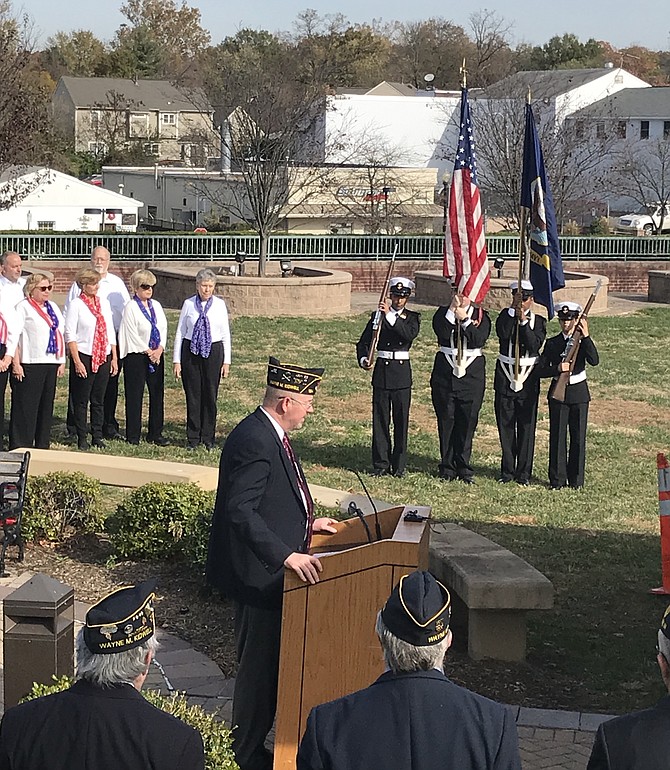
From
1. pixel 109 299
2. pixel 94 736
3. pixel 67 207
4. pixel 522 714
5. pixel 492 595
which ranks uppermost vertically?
pixel 67 207

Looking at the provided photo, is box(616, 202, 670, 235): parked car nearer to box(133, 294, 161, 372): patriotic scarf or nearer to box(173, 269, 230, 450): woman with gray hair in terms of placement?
box(173, 269, 230, 450): woman with gray hair

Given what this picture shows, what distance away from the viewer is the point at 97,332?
41.8 feet

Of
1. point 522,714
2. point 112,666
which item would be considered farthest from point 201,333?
point 112,666

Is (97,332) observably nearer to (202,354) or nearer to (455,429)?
(202,354)

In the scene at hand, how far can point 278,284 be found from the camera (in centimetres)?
2472

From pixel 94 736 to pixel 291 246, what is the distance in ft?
98.9

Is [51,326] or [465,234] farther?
[465,234]

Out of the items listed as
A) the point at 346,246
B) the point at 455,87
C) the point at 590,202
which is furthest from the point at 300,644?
the point at 455,87

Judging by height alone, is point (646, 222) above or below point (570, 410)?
above

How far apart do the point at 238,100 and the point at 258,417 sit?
2927cm

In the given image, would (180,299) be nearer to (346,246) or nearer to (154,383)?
(346,246)

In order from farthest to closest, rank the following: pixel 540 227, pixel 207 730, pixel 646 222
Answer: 1. pixel 646 222
2. pixel 540 227
3. pixel 207 730

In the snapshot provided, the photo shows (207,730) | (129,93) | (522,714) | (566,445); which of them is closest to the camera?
(207,730)

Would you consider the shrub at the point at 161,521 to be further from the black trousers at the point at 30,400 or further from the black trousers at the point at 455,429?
the black trousers at the point at 455,429
